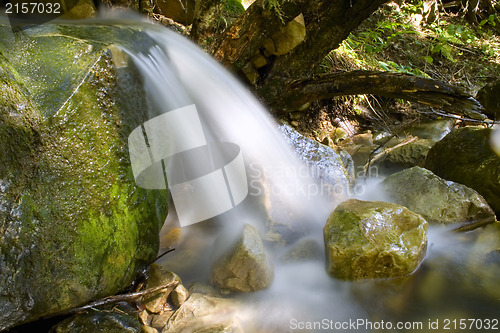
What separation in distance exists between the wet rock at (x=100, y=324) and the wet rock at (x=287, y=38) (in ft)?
10.0

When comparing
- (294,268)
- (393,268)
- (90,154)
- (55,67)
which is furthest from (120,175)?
(393,268)

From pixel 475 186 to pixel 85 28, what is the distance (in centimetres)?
400

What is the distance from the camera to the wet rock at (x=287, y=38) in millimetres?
3582

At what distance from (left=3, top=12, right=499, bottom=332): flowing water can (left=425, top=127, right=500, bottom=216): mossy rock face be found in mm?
706

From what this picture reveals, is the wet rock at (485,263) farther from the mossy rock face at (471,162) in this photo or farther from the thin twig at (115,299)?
the thin twig at (115,299)

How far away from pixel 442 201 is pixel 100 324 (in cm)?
301

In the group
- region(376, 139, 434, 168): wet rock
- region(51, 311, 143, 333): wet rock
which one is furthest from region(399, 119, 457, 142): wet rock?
region(51, 311, 143, 333): wet rock

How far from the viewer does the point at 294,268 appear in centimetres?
267

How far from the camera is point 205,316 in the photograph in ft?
7.16

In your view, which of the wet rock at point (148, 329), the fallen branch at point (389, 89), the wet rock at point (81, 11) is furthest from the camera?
the wet rock at point (81, 11)

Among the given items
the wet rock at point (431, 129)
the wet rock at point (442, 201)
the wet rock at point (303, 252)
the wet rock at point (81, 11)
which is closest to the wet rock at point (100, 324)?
the wet rock at point (303, 252)

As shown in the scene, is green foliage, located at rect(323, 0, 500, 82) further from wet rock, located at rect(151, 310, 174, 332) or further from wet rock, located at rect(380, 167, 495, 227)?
wet rock, located at rect(151, 310, 174, 332)

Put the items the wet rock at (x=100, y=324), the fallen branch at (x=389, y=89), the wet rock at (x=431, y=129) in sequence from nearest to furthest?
the wet rock at (x=100, y=324)
the fallen branch at (x=389, y=89)
the wet rock at (x=431, y=129)

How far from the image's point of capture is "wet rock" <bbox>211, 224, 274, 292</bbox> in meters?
2.36
